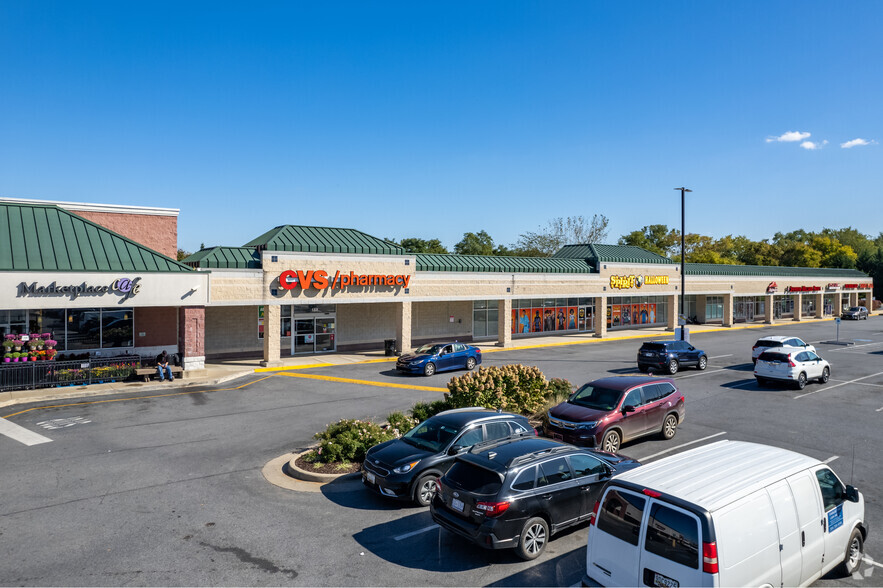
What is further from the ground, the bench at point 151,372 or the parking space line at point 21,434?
the bench at point 151,372

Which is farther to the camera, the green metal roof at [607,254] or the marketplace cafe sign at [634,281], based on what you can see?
the marketplace cafe sign at [634,281]

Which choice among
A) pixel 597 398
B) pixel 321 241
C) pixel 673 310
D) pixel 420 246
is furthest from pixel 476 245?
pixel 597 398

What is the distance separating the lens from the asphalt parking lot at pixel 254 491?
26.8ft

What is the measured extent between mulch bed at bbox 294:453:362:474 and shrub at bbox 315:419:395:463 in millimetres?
170

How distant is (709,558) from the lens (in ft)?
19.1

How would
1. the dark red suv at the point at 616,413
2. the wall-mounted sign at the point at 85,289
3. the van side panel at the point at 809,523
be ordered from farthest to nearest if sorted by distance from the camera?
the wall-mounted sign at the point at 85,289
the dark red suv at the point at 616,413
the van side panel at the point at 809,523

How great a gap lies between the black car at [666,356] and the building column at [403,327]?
1326 centimetres

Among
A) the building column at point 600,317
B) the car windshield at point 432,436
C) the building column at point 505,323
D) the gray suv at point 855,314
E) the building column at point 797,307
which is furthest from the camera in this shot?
the gray suv at point 855,314

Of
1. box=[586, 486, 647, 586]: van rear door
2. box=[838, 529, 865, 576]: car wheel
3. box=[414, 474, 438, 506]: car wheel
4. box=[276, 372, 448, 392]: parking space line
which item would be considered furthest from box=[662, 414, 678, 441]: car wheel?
box=[586, 486, 647, 586]: van rear door

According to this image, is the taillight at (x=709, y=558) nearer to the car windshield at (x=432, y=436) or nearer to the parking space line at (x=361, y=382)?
the car windshield at (x=432, y=436)

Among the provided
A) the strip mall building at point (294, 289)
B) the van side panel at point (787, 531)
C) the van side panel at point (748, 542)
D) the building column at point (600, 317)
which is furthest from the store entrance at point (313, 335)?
the van side panel at point (748, 542)

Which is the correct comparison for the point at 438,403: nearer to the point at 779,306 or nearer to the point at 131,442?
the point at 131,442

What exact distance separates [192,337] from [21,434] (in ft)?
34.8

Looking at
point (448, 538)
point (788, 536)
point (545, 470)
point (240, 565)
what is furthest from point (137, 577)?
point (788, 536)
